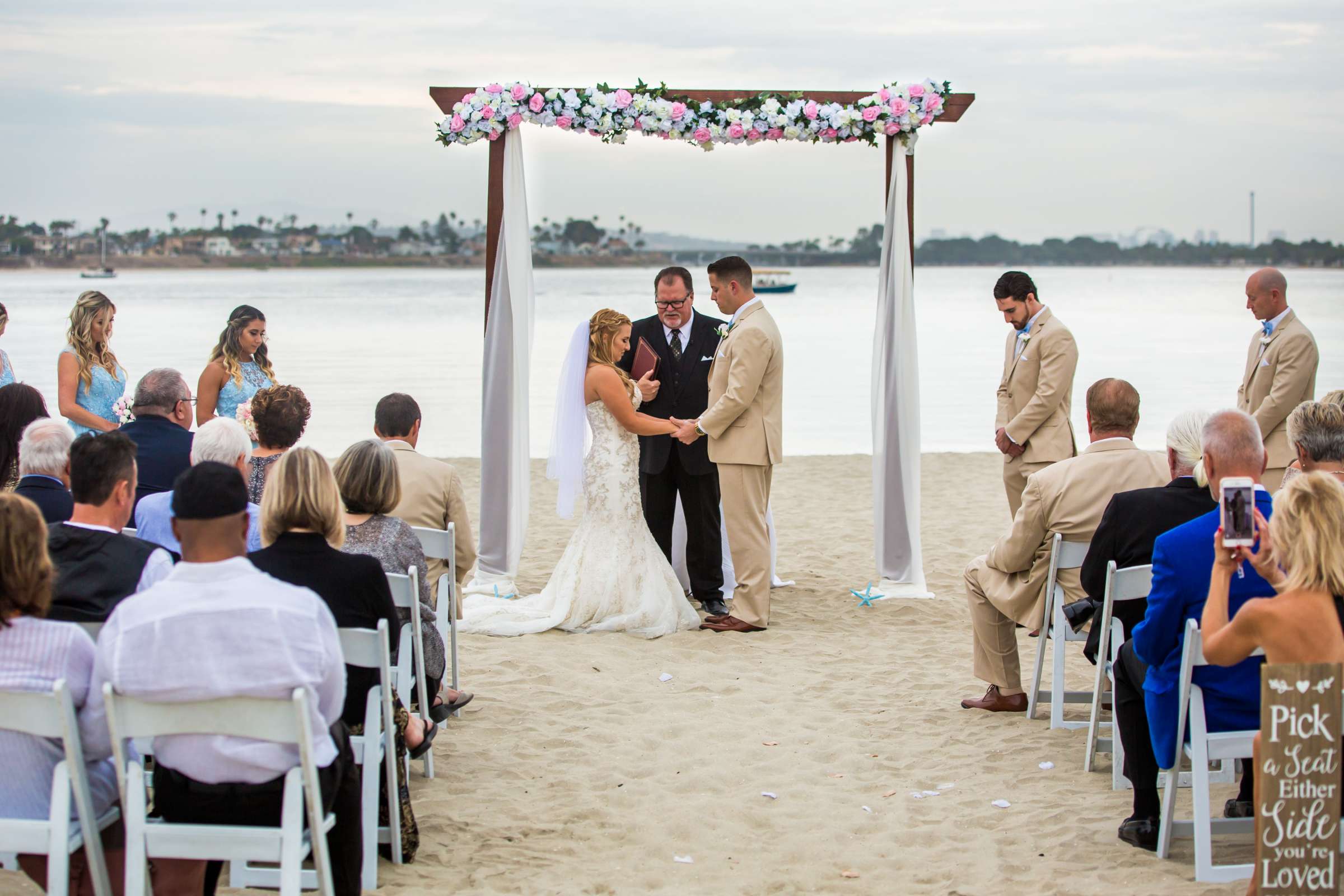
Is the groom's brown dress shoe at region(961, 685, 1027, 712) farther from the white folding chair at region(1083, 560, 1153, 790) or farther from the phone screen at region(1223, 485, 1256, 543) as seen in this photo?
the phone screen at region(1223, 485, 1256, 543)

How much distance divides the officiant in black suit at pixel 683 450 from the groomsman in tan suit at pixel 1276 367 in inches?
115

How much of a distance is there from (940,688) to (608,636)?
180 centimetres

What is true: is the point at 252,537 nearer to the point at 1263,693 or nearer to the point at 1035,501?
the point at 1035,501

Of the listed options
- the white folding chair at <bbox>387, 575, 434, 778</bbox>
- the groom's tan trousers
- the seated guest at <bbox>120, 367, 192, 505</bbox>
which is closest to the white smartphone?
the white folding chair at <bbox>387, 575, 434, 778</bbox>

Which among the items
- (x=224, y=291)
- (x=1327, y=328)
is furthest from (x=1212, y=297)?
(x=224, y=291)

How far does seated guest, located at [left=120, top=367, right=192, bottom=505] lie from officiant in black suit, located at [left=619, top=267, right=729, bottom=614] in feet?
9.53

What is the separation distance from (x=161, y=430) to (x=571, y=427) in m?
2.46

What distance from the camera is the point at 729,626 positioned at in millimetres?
6836

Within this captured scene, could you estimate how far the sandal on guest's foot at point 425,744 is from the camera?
3904 millimetres

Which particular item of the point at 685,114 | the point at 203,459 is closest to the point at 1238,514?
the point at 203,459

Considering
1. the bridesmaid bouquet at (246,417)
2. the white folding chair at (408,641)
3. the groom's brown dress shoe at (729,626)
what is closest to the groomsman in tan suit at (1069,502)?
the groom's brown dress shoe at (729,626)

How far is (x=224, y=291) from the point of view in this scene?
78.0 metres

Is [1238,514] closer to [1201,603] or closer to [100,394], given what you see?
[1201,603]

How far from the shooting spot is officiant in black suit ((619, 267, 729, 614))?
735cm
